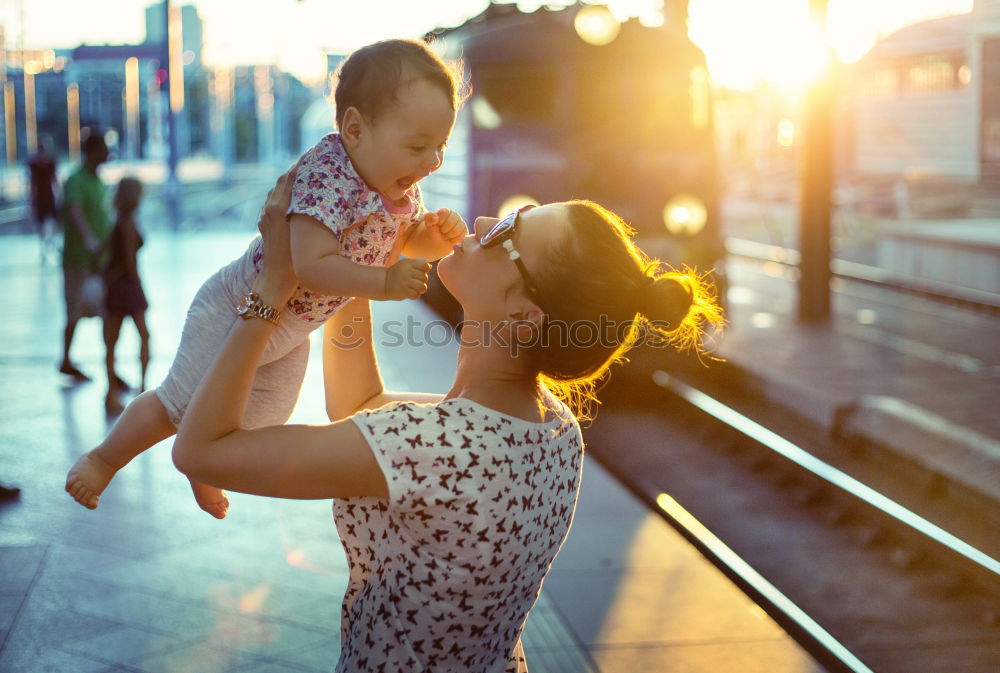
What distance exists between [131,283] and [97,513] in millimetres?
2950

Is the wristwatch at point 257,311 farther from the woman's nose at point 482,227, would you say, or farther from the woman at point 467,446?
the woman's nose at point 482,227

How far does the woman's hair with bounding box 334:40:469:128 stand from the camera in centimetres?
218

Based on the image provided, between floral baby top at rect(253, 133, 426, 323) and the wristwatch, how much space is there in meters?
0.22

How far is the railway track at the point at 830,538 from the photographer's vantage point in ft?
15.2

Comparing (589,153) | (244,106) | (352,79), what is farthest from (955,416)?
(244,106)

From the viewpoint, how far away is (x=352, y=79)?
7.37 ft

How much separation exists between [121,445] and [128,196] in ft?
18.1

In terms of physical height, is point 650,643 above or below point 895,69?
below

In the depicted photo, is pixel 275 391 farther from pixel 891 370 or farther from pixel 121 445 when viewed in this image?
pixel 891 370

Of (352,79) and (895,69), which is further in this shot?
(895,69)

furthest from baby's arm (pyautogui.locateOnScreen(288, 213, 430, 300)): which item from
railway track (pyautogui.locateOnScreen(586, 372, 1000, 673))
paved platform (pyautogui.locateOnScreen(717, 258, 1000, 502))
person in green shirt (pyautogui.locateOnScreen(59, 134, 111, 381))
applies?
person in green shirt (pyautogui.locateOnScreen(59, 134, 111, 381))

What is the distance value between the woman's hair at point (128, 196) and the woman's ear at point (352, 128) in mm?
5693

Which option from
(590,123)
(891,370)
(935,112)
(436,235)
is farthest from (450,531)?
(935,112)

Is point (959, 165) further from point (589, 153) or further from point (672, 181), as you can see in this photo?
point (589, 153)
